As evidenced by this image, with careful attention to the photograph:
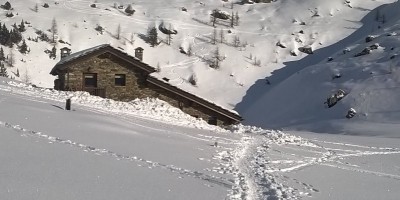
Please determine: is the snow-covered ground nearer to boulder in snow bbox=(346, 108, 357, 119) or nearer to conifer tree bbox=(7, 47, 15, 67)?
boulder in snow bbox=(346, 108, 357, 119)

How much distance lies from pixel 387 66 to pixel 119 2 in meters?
50.6

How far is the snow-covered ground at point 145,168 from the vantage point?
23.0ft

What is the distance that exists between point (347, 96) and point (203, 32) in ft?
113

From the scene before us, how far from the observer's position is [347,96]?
3888cm

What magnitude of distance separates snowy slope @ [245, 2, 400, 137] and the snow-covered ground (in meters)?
18.1

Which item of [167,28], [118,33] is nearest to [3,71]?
[118,33]

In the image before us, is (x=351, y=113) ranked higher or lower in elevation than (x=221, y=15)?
lower

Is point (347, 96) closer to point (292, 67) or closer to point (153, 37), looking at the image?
point (292, 67)

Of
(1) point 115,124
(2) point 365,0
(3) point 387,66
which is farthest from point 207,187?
(2) point 365,0

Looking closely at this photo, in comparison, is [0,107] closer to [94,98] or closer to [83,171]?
[83,171]

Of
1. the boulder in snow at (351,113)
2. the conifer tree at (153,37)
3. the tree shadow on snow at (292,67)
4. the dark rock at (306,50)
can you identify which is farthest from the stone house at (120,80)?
the dark rock at (306,50)

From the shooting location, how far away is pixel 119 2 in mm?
79438

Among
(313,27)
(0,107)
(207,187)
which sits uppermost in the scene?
(313,27)

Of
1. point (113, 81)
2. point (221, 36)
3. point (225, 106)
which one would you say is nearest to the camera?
point (113, 81)
